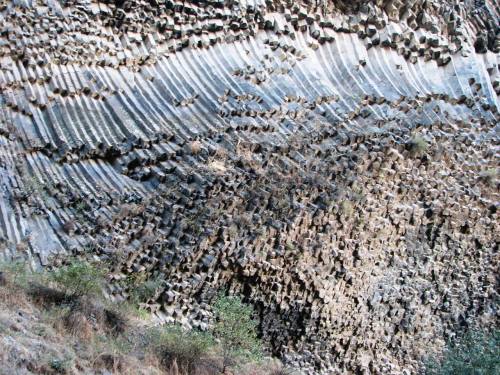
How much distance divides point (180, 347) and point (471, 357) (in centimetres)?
601

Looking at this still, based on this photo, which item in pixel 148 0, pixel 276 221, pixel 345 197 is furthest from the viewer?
pixel 148 0

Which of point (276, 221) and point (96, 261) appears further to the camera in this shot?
point (276, 221)

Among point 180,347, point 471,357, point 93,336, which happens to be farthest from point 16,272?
point 471,357

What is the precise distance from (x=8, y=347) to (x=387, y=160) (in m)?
9.83

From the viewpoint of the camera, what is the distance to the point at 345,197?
15609 mm

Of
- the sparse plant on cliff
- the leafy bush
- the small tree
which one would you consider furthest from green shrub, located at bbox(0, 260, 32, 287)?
the sparse plant on cliff

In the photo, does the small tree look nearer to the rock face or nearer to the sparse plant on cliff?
the rock face

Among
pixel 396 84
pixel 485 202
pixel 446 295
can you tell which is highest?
pixel 396 84

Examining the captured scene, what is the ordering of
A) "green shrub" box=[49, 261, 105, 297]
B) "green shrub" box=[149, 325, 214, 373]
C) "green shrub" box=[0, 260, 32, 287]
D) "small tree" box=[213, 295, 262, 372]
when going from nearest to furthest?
1. "green shrub" box=[0, 260, 32, 287]
2. "green shrub" box=[149, 325, 214, 373]
3. "green shrub" box=[49, 261, 105, 297]
4. "small tree" box=[213, 295, 262, 372]

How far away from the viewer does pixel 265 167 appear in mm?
15320

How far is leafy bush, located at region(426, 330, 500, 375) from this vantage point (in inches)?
542

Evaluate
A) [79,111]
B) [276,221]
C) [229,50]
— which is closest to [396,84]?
[229,50]

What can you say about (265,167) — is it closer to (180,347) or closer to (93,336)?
(180,347)

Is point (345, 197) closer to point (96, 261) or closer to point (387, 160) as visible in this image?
point (387, 160)
